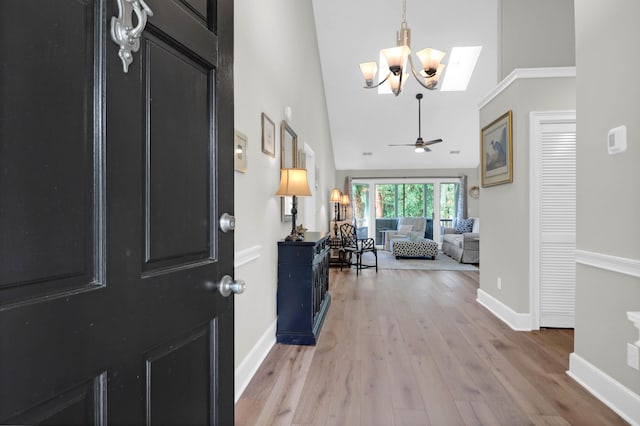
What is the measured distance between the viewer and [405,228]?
9602 millimetres

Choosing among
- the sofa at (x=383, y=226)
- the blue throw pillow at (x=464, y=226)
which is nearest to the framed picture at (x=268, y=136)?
the blue throw pillow at (x=464, y=226)

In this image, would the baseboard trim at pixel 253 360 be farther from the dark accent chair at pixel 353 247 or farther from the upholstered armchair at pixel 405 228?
the upholstered armchair at pixel 405 228

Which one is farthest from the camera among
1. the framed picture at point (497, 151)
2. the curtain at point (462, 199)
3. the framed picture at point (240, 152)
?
the curtain at point (462, 199)

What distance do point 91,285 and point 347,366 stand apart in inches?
84.5

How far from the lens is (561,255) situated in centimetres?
329

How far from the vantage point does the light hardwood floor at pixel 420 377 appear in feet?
6.13

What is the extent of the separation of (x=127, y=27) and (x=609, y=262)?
8.13 feet

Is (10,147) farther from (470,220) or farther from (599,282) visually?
(470,220)

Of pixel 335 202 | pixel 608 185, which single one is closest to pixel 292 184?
pixel 608 185

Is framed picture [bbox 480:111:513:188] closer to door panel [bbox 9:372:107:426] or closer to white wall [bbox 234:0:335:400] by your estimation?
white wall [bbox 234:0:335:400]

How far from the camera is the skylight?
19.3 feet

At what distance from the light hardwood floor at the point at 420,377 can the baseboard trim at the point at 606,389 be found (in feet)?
0.15

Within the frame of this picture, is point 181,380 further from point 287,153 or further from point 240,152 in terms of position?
point 287,153

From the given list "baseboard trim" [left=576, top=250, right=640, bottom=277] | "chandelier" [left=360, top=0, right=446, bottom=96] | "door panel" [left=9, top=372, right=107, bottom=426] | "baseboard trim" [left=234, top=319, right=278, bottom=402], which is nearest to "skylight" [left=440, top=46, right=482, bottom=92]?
"chandelier" [left=360, top=0, right=446, bottom=96]
